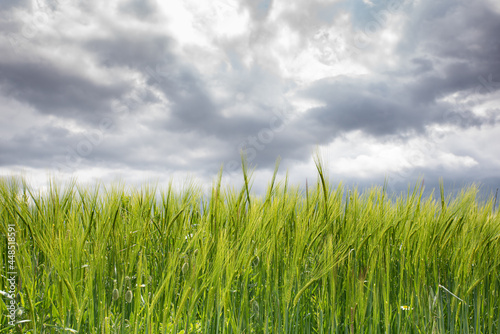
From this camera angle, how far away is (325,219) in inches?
92.2

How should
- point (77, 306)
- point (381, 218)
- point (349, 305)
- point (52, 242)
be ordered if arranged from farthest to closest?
point (381, 218)
point (349, 305)
point (52, 242)
point (77, 306)

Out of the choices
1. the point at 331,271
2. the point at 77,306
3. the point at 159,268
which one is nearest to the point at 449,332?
the point at 331,271

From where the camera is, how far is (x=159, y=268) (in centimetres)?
227

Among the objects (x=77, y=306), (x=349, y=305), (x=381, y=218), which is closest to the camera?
(x=77, y=306)

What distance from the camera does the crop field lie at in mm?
1866

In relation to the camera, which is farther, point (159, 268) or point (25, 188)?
point (25, 188)

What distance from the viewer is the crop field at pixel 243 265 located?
73.5 inches

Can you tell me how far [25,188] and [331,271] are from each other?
6.84 ft

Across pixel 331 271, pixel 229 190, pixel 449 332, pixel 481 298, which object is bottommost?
pixel 449 332

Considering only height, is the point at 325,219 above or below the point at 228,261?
above

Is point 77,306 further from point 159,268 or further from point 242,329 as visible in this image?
point 242,329

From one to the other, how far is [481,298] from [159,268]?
211 cm

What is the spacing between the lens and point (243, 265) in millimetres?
1981

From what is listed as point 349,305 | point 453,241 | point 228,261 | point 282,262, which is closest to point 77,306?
point 228,261
